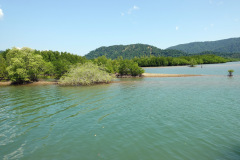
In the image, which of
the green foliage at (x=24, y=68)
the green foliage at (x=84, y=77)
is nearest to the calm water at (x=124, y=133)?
the green foliage at (x=84, y=77)

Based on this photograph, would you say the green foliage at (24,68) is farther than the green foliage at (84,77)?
Yes

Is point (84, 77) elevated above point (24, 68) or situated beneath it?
situated beneath

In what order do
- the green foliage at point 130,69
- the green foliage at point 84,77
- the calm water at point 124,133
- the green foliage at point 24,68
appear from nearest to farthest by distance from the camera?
the calm water at point 124,133, the green foliage at point 84,77, the green foliage at point 24,68, the green foliage at point 130,69

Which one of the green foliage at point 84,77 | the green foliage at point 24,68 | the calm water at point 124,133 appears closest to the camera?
the calm water at point 124,133

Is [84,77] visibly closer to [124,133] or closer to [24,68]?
[24,68]

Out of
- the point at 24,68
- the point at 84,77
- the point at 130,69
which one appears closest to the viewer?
the point at 84,77

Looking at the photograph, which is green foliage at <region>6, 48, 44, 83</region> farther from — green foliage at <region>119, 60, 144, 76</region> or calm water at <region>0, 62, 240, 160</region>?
calm water at <region>0, 62, 240, 160</region>

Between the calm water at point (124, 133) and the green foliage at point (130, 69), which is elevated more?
the green foliage at point (130, 69)

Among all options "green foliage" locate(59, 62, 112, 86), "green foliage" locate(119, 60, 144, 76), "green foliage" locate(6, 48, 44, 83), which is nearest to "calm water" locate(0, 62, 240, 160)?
"green foliage" locate(59, 62, 112, 86)

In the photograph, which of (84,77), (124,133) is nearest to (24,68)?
(84,77)

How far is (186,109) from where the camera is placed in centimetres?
1967

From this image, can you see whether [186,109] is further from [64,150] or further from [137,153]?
[64,150]

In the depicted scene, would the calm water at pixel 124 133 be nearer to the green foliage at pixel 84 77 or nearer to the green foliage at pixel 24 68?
the green foliage at pixel 84 77

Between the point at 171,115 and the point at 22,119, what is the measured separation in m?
17.2
